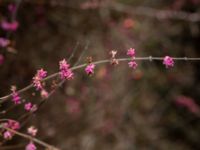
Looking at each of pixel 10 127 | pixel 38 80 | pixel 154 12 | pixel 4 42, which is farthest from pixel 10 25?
pixel 154 12

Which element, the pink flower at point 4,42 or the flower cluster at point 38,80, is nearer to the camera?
the flower cluster at point 38,80

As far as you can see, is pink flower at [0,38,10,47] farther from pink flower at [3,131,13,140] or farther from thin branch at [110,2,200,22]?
thin branch at [110,2,200,22]

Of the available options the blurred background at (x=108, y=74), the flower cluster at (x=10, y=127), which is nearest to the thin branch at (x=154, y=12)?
the blurred background at (x=108, y=74)

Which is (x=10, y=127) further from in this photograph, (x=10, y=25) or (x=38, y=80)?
(x=10, y=25)

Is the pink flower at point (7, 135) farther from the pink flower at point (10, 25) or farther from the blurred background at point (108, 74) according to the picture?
the pink flower at point (10, 25)

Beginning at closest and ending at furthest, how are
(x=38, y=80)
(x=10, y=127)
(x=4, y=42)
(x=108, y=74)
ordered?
(x=38, y=80), (x=10, y=127), (x=4, y=42), (x=108, y=74)

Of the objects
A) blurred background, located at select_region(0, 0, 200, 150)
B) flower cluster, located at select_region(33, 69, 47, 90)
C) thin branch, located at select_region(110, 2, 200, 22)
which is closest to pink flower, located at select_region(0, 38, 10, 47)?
blurred background, located at select_region(0, 0, 200, 150)

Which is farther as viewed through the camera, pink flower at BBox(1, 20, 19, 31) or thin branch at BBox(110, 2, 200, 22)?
thin branch at BBox(110, 2, 200, 22)

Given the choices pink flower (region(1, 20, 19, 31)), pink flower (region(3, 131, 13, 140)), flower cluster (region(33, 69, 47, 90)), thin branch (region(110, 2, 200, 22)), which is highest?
thin branch (region(110, 2, 200, 22))
